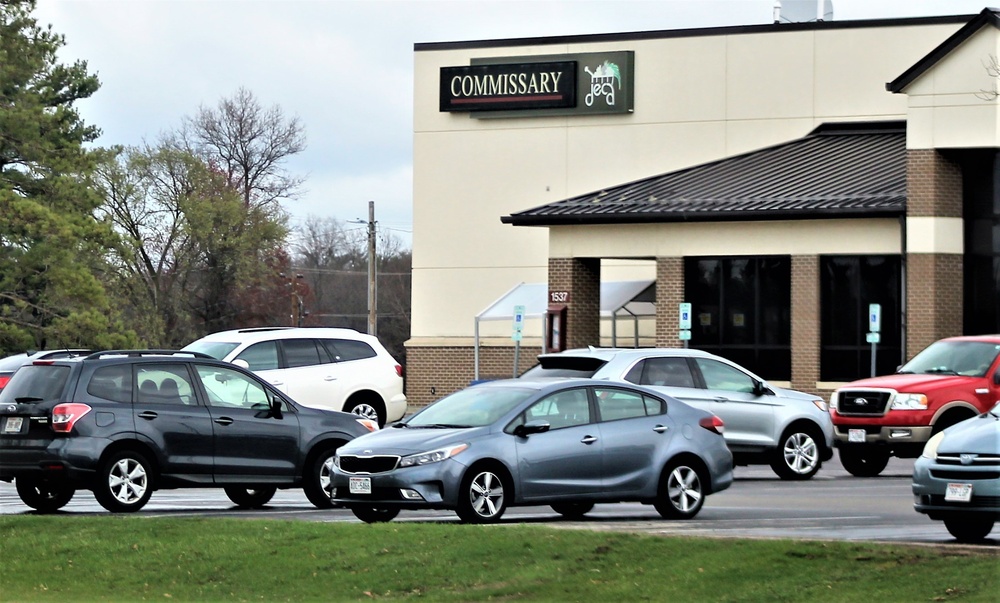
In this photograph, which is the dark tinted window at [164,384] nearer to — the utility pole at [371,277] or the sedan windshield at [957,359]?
the sedan windshield at [957,359]

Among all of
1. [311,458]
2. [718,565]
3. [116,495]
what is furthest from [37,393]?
[718,565]

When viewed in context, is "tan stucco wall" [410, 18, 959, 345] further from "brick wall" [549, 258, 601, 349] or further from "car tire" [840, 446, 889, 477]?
"car tire" [840, 446, 889, 477]

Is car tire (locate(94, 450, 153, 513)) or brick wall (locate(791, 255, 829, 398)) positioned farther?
brick wall (locate(791, 255, 829, 398))

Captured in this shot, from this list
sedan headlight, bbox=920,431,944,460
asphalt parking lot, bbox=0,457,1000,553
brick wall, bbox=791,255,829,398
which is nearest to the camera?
sedan headlight, bbox=920,431,944,460

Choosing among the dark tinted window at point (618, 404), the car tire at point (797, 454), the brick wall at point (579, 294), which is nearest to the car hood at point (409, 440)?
the dark tinted window at point (618, 404)

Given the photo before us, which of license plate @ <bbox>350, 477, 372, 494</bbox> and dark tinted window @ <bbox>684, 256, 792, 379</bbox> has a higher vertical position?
dark tinted window @ <bbox>684, 256, 792, 379</bbox>

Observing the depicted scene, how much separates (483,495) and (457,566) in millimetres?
3126

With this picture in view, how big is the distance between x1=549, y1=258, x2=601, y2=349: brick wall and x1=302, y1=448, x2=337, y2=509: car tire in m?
23.5

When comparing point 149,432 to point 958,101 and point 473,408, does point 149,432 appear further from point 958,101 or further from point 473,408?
point 958,101

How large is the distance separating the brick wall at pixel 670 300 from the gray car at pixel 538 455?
22.8 m

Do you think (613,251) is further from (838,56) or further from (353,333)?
(353,333)

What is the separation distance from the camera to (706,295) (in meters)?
40.8

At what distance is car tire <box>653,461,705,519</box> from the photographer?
16.5 meters

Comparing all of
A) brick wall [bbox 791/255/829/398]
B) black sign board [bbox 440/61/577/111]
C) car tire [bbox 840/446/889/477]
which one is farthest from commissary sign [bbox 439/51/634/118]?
car tire [bbox 840/446/889/477]
